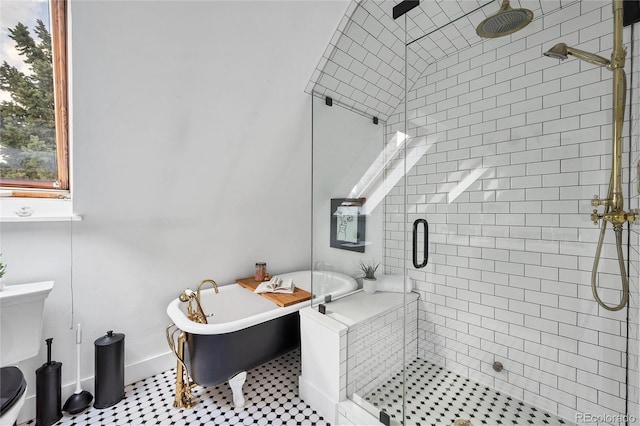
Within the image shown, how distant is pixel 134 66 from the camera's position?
166 centimetres

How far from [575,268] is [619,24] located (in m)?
1.41

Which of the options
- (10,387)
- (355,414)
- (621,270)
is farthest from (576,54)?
(10,387)

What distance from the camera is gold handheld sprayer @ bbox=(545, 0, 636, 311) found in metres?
1.46

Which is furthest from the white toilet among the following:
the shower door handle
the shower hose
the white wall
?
the shower hose

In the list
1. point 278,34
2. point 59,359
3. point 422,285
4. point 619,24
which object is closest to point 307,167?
point 278,34

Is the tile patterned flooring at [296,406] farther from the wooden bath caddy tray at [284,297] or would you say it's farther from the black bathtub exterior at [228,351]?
the wooden bath caddy tray at [284,297]

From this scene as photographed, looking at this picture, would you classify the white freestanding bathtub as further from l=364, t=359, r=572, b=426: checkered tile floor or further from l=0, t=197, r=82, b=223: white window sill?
l=0, t=197, r=82, b=223: white window sill

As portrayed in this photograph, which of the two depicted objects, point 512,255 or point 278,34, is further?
point 512,255

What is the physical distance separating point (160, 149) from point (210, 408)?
1.93 m

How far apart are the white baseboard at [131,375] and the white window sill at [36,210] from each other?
1.19m

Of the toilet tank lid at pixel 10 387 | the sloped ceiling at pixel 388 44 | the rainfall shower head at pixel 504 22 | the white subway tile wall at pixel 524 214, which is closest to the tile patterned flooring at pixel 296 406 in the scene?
the white subway tile wall at pixel 524 214

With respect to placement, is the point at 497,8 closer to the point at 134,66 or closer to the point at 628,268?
the point at 628,268

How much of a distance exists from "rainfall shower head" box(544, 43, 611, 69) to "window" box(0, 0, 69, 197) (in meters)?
2.74

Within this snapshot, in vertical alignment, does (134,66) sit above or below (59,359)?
above
